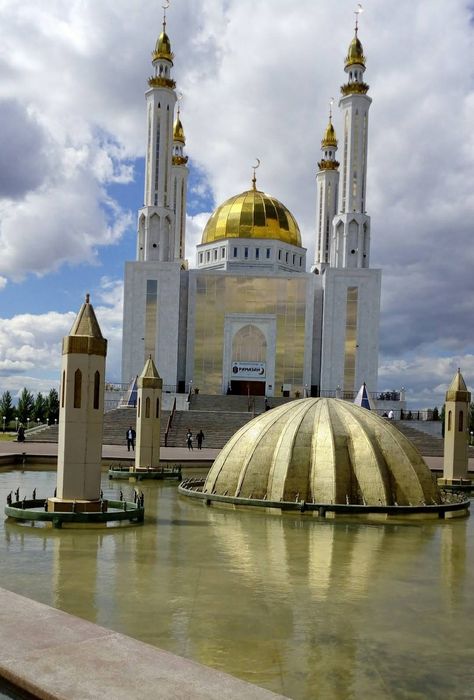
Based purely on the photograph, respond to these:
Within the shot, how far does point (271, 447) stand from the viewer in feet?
50.4

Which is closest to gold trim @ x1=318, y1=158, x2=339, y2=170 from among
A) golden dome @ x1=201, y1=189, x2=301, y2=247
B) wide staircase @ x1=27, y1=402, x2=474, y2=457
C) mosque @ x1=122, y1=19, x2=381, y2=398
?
golden dome @ x1=201, y1=189, x2=301, y2=247

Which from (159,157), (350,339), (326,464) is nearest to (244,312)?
(350,339)

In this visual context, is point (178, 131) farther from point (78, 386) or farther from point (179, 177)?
point (78, 386)

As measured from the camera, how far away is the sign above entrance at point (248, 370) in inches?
2194

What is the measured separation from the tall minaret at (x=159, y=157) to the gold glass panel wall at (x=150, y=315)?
2.31 metres

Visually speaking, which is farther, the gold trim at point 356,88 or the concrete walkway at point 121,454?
the gold trim at point 356,88

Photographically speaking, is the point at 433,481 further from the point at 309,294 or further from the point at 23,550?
the point at 309,294

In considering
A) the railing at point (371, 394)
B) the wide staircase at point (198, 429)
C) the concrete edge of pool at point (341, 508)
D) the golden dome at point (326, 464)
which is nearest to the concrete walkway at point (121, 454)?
the wide staircase at point (198, 429)

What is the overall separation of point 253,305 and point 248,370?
456 centimetres

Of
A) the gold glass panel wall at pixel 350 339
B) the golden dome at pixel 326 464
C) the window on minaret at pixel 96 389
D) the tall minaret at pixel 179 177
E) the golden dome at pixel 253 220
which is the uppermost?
the tall minaret at pixel 179 177

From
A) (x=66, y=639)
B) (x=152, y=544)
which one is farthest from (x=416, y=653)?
(x=152, y=544)

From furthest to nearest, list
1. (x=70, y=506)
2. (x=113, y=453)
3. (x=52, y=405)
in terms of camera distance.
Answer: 1. (x=52, y=405)
2. (x=113, y=453)
3. (x=70, y=506)

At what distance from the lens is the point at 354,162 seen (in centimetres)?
5384

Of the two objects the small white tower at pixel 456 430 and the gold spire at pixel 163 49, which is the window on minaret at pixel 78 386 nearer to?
the small white tower at pixel 456 430
